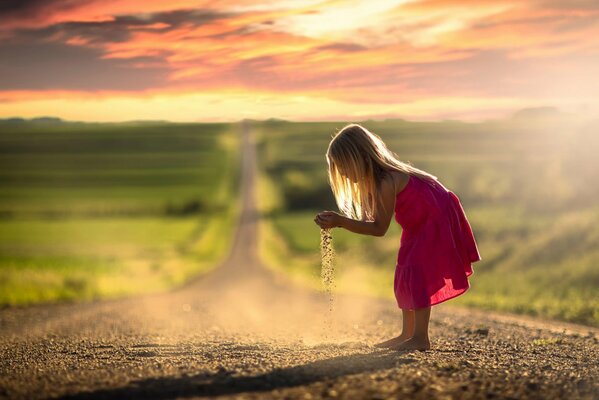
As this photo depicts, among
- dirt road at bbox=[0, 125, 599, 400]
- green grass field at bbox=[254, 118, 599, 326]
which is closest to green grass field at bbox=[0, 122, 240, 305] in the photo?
green grass field at bbox=[254, 118, 599, 326]

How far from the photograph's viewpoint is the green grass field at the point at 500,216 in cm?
1769

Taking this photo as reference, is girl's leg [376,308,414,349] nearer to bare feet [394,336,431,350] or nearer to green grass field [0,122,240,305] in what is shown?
bare feet [394,336,431,350]

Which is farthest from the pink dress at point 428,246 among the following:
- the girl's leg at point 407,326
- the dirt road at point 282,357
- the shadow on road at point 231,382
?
the shadow on road at point 231,382

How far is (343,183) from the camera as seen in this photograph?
7047 mm

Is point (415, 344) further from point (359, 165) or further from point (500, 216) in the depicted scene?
point (500, 216)

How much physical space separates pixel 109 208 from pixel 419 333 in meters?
55.5

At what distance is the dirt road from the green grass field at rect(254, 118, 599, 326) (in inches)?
160

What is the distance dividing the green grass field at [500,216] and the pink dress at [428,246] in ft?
22.7

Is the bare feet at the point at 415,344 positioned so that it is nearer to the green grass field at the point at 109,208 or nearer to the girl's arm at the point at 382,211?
the girl's arm at the point at 382,211

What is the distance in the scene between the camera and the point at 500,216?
3675cm

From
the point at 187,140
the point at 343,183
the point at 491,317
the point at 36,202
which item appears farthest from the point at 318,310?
the point at 187,140

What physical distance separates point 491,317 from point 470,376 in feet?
25.5

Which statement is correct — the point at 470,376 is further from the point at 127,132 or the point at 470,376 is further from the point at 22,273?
the point at 127,132

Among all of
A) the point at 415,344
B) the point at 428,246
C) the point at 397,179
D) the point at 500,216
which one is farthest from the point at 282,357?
the point at 500,216
